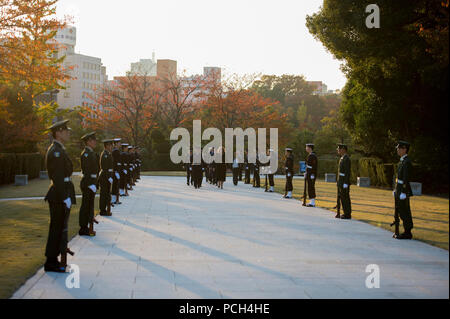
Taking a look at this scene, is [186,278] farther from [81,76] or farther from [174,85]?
[81,76]

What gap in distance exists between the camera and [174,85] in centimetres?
5241

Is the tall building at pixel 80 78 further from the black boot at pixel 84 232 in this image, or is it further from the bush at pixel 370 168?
the black boot at pixel 84 232

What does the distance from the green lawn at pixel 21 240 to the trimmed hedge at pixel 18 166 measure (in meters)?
11.5

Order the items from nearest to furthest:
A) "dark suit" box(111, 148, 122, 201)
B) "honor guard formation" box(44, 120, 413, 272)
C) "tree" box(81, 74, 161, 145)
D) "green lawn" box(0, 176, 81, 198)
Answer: "honor guard formation" box(44, 120, 413, 272)
"dark suit" box(111, 148, 122, 201)
"green lawn" box(0, 176, 81, 198)
"tree" box(81, 74, 161, 145)

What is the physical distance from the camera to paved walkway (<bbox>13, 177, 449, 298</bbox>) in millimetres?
5574

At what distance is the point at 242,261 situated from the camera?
287 inches

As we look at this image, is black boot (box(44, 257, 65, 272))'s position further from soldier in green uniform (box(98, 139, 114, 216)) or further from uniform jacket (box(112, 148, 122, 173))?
uniform jacket (box(112, 148, 122, 173))

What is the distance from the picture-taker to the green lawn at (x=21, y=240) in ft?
20.5

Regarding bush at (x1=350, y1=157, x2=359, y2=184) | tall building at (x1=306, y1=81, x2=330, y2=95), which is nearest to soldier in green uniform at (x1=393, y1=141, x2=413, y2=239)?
bush at (x1=350, y1=157, x2=359, y2=184)

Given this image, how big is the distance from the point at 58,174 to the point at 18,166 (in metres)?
24.1

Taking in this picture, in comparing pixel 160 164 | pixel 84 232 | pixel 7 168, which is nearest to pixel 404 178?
pixel 84 232

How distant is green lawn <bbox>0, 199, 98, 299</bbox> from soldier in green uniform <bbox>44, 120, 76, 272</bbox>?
0.34 metres

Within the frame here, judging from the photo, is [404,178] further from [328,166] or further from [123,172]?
[328,166]
